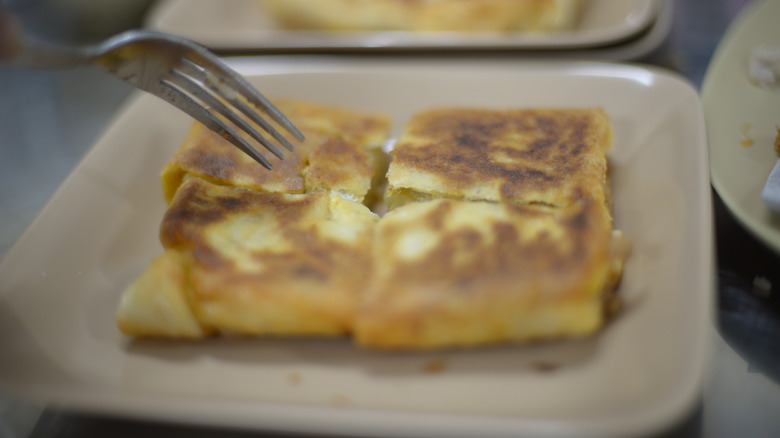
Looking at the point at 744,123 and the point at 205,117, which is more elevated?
the point at 205,117

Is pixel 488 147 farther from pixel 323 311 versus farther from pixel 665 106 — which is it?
pixel 323 311

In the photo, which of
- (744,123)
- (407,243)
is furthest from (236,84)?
(744,123)

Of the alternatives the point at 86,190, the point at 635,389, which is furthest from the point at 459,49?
the point at 635,389

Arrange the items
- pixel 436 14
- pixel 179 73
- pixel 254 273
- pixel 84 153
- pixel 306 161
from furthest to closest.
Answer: pixel 436 14, pixel 84 153, pixel 306 161, pixel 179 73, pixel 254 273

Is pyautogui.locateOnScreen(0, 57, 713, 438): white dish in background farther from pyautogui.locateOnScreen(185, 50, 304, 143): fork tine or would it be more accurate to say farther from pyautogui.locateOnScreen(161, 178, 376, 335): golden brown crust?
pyautogui.locateOnScreen(185, 50, 304, 143): fork tine

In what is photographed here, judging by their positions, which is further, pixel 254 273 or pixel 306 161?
pixel 306 161

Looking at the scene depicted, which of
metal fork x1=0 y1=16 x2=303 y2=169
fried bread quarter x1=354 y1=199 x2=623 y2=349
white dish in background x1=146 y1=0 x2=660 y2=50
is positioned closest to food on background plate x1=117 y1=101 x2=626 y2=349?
fried bread quarter x1=354 y1=199 x2=623 y2=349

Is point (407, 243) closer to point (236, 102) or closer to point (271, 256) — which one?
point (271, 256)
